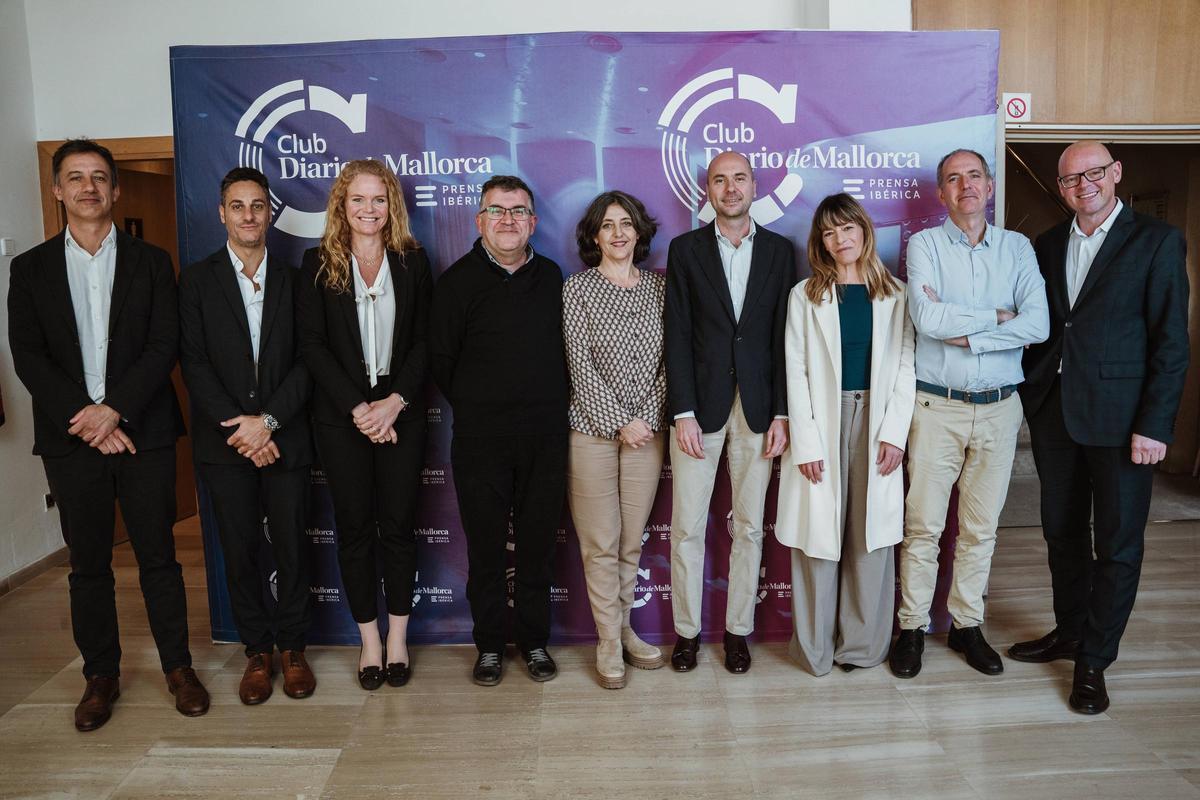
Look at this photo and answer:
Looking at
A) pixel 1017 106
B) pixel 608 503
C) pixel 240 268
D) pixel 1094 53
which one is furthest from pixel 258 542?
pixel 1094 53

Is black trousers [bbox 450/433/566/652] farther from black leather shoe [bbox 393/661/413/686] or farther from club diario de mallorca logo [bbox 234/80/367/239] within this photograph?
club diario de mallorca logo [bbox 234/80/367/239]

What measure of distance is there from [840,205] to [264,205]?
2.17 meters

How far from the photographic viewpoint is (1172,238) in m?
2.97

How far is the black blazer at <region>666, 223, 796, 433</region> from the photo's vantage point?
10.5ft

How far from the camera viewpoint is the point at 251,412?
3123 mm

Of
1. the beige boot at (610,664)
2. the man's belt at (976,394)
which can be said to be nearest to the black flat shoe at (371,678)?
the beige boot at (610,664)

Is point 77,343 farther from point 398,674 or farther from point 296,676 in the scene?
point 398,674

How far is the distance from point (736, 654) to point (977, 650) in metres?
0.96

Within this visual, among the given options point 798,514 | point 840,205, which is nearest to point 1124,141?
point 840,205

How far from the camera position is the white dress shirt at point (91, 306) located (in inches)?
118

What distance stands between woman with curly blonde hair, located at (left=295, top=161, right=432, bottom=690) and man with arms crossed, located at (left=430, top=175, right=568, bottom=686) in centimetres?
14

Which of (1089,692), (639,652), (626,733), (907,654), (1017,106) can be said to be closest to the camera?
(626,733)

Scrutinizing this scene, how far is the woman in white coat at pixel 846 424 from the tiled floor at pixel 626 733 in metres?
0.34

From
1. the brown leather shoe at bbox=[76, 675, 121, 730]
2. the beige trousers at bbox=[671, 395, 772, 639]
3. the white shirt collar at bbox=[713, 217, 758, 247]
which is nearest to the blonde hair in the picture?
the white shirt collar at bbox=[713, 217, 758, 247]
